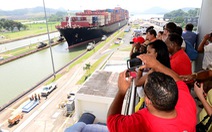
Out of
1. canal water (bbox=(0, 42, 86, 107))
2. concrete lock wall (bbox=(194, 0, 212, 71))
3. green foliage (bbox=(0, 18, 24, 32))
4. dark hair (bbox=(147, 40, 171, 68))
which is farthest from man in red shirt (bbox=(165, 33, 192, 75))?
green foliage (bbox=(0, 18, 24, 32))

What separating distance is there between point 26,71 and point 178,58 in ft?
34.4

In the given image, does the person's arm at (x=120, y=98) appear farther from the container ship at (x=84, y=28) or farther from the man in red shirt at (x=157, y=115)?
the container ship at (x=84, y=28)

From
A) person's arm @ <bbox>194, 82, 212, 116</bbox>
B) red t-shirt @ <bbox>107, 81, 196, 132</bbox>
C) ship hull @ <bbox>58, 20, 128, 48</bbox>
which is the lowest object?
ship hull @ <bbox>58, 20, 128, 48</bbox>

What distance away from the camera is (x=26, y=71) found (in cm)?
1027

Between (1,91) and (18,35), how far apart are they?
10411mm

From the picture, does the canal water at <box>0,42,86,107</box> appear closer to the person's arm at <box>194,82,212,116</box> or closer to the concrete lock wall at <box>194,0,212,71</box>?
the concrete lock wall at <box>194,0,212,71</box>

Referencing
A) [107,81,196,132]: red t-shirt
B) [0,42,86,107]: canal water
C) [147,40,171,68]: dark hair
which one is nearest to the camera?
[107,81,196,132]: red t-shirt

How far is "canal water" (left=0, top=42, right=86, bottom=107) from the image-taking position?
8.31 metres

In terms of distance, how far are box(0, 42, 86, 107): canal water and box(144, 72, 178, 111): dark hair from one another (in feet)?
26.0

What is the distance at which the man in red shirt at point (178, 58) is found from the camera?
1174mm

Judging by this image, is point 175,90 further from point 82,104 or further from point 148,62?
point 82,104

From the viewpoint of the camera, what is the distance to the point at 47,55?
1355 cm

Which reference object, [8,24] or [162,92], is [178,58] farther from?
[8,24]

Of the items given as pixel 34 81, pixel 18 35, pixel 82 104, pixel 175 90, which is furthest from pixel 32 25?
pixel 175 90
